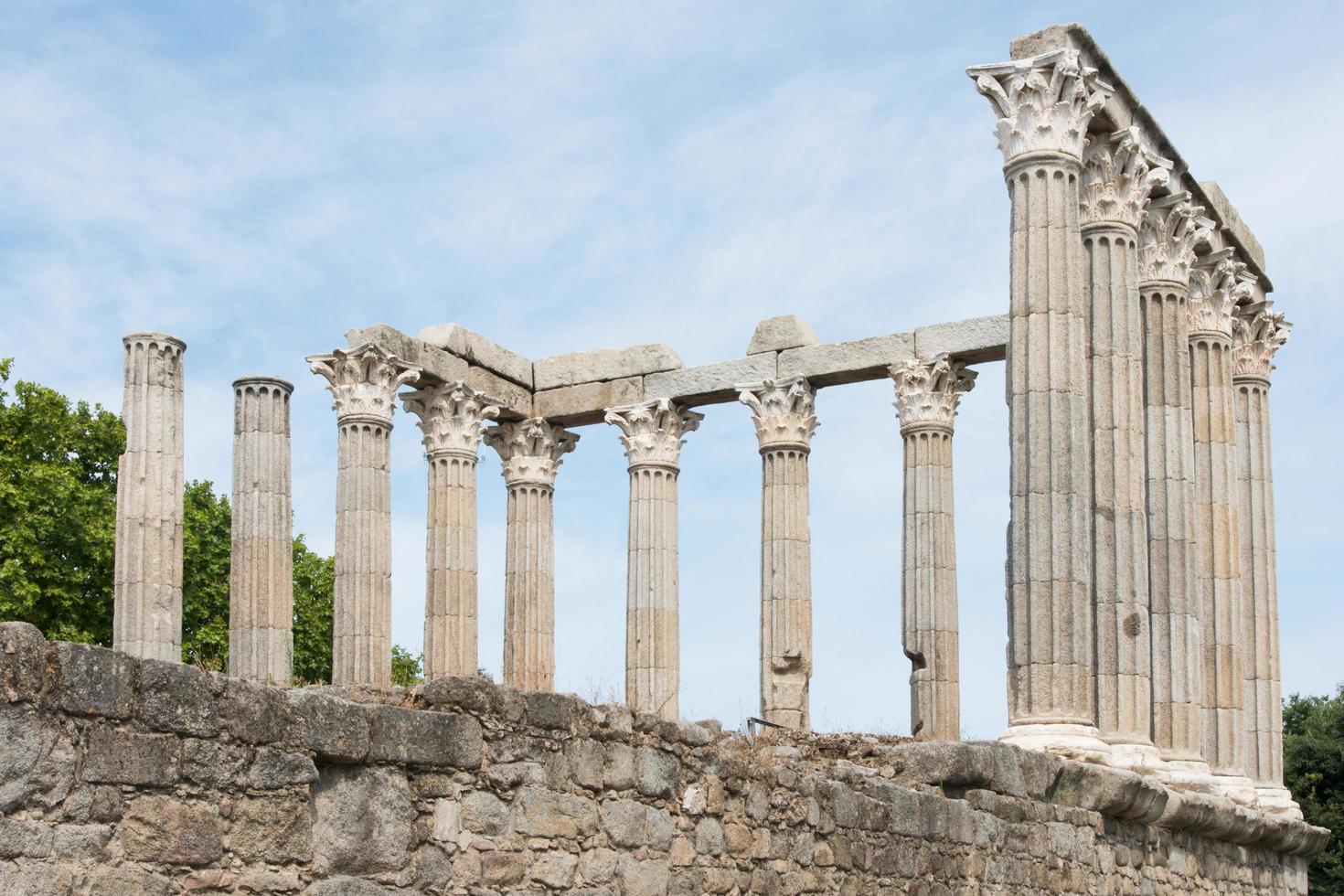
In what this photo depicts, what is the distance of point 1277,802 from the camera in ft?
73.5

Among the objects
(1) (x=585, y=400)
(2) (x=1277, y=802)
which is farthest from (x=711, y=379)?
(2) (x=1277, y=802)

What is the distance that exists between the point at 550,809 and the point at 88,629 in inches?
1149

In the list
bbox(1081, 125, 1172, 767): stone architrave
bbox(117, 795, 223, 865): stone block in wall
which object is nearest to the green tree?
bbox(1081, 125, 1172, 767): stone architrave

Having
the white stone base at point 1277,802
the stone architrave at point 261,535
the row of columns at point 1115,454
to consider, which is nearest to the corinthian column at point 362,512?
the stone architrave at point 261,535

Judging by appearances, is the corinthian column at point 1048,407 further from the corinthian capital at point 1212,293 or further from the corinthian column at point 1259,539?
the corinthian column at point 1259,539

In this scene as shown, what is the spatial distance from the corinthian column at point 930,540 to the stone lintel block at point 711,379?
203cm

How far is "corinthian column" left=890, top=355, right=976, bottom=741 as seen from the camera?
25609 millimetres

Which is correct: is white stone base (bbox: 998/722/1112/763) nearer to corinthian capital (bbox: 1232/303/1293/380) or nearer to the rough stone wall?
the rough stone wall

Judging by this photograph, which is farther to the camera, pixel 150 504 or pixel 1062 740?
pixel 150 504

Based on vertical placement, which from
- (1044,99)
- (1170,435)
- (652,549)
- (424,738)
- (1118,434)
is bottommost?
(424,738)

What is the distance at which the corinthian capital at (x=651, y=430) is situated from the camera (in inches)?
1120

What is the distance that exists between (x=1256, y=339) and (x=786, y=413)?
6.35m

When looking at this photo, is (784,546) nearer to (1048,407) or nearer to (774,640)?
(774,640)

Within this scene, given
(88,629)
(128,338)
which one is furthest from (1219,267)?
(88,629)
